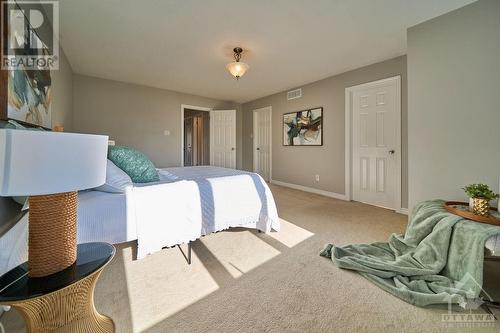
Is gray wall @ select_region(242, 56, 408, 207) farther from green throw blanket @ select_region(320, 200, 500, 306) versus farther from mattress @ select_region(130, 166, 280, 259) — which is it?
mattress @ select_region(130, 166, 280, 259)

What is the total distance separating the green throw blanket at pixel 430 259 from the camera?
130 centimetres

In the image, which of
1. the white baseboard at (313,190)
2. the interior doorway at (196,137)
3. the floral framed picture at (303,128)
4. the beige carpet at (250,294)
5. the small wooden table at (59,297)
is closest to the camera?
the small wooden table at (59,297)

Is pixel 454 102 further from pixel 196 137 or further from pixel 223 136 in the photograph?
pixel 196 137

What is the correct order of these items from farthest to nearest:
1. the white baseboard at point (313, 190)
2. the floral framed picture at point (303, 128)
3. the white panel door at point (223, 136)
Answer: the white panel door at point (223, 136), the floral framed picture at point (303, 128), the white baseboard at point (313, 190)

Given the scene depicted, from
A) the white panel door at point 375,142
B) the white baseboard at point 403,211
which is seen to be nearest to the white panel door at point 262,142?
the white panel door at point 375,142

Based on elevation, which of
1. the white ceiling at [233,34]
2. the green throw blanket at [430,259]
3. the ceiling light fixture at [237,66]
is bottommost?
the green throw blanket at [430,259]

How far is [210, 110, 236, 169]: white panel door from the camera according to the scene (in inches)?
228

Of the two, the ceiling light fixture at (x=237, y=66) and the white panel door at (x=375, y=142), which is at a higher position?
the ceiling light fixture at (x=237, y=66)

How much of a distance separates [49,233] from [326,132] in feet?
13.8

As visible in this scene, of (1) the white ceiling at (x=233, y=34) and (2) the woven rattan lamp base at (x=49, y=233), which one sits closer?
(2) the woven rattan lamp base at (x=49, y=233)

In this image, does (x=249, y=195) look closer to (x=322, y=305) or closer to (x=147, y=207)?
(x=147, y=207)

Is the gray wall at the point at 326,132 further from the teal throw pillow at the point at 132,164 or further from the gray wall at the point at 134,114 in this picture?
the teal throw pillow at the point at 132,164

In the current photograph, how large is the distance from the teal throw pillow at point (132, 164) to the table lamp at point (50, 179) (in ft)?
3.71

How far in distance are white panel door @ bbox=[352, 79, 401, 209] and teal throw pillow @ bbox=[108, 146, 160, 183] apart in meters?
3.37
